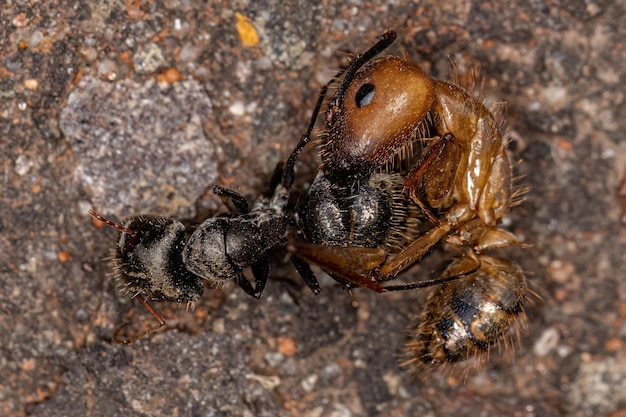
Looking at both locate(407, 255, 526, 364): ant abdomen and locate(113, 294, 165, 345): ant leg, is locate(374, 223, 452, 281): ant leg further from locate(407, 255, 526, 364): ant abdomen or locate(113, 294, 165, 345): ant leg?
locate(113, 294, 165, 345): ant leg

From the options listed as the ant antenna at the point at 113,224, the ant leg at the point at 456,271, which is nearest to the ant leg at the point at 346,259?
the ant leg at the point at 456,271

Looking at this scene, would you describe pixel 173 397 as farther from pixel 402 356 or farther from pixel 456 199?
pixel 456 199

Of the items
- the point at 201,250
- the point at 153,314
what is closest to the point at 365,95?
the point at 201,250

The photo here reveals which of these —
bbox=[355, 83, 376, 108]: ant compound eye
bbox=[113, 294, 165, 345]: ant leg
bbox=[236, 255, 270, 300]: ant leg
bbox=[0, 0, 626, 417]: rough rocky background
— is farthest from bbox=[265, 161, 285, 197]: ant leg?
bbox=[113, 294, 165, 345]: ant leg

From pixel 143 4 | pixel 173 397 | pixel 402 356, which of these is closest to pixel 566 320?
pixel 402 356

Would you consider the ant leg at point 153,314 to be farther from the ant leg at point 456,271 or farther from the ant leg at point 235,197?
the ant leg at point 456,271

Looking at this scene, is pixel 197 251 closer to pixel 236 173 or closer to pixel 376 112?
pixel 236 173

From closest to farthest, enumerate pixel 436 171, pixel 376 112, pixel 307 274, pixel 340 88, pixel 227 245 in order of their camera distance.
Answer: pixel 376 112, pixel 340 88, pixel 436 171, pixel 227 245, pixel 307 274
